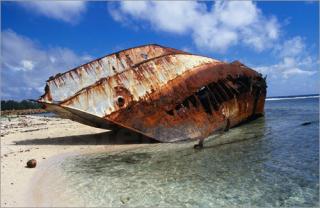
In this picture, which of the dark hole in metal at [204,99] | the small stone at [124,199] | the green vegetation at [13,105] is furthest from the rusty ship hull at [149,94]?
the green vegetation at [13,105]

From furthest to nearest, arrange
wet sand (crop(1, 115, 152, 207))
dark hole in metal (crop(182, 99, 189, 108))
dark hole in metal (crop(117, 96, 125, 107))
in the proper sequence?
dark hole in metal (crop(182, 99, 189, 108)) → dark hole in metal (crop(117, 96, 125, 107)) → wet sand (crop(1, 115, 152, 207))

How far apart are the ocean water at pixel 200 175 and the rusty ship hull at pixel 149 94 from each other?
3.03 feet

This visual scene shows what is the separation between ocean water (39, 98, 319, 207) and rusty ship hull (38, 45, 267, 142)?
922mm

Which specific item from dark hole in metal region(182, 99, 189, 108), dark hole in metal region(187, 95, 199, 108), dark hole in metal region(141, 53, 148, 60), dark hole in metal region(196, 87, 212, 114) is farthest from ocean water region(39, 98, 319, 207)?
dark hole in metal region(141, 53, 148, 60)

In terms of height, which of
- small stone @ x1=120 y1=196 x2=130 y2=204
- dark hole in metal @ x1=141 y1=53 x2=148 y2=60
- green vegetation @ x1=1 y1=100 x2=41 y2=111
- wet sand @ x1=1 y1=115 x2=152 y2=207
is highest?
green vegetation @ x1=1 y1=100 x2=41 y2=111

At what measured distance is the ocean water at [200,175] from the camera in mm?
6070

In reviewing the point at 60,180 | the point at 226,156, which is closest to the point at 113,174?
the point at 60,180

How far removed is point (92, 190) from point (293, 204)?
369 cm

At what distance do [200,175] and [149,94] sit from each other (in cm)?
448

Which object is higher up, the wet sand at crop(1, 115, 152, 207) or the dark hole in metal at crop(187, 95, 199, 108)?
the dark hole in metal at crop(187, 95, 199, 108)

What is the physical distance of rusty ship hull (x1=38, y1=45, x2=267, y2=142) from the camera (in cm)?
1077

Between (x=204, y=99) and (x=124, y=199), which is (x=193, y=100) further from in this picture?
(x=124, y=199)

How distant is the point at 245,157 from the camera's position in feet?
30.5

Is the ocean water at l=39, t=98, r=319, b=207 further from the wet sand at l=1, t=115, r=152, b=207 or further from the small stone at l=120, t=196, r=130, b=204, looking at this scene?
the wet sand at l=1, t=115, r=152, b=207
